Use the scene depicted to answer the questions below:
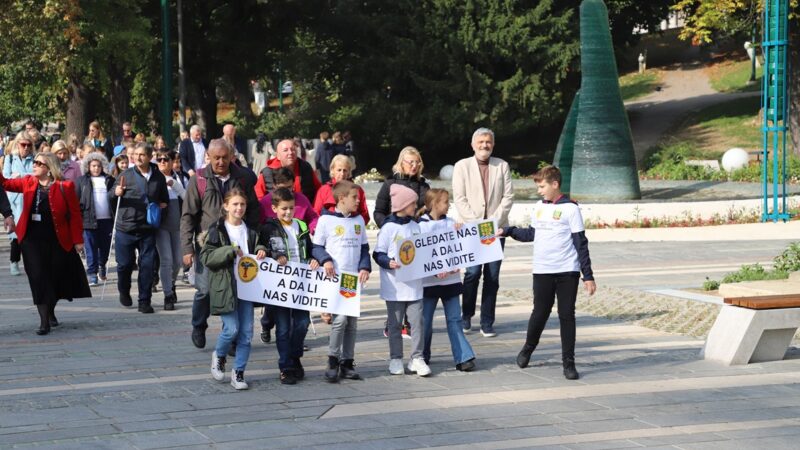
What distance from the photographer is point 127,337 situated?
1186cm

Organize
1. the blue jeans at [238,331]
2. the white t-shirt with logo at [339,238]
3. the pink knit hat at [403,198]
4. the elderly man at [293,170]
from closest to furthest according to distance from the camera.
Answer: the blue jeans at [238,331]
the white t-shirt with logo at [339,238]
the pink knit hat at [403,198]
the elderly man at [293,170]

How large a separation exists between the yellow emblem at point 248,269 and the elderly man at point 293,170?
1773 mm

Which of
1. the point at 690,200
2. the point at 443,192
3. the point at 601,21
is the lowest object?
the point at 690,200

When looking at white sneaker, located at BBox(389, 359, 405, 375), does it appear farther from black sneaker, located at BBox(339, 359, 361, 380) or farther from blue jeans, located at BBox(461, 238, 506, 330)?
blue jeans, located at BBox(461, 238, 506, 330)

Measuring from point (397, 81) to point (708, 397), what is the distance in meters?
33.2

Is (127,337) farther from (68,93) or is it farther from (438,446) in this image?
(68,93)

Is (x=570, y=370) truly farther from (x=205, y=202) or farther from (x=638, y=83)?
(x=638, y=83)

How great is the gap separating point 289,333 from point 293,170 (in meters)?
2.48

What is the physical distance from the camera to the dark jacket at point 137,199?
1377cm

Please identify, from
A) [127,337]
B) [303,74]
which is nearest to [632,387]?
[127,337]

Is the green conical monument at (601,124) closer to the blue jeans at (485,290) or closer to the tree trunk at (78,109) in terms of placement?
the blue jeans at (485,290)

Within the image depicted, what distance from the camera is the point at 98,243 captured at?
52.8ft

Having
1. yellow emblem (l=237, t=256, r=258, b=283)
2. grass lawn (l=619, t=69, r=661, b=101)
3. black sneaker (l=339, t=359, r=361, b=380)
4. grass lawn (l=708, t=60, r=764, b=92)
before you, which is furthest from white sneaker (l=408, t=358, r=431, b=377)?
grass lawn (l=619, t=69, r=661, b=101)

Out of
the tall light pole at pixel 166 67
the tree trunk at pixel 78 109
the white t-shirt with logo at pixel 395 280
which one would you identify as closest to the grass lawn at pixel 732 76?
the tree trunk at pixel 78 109
